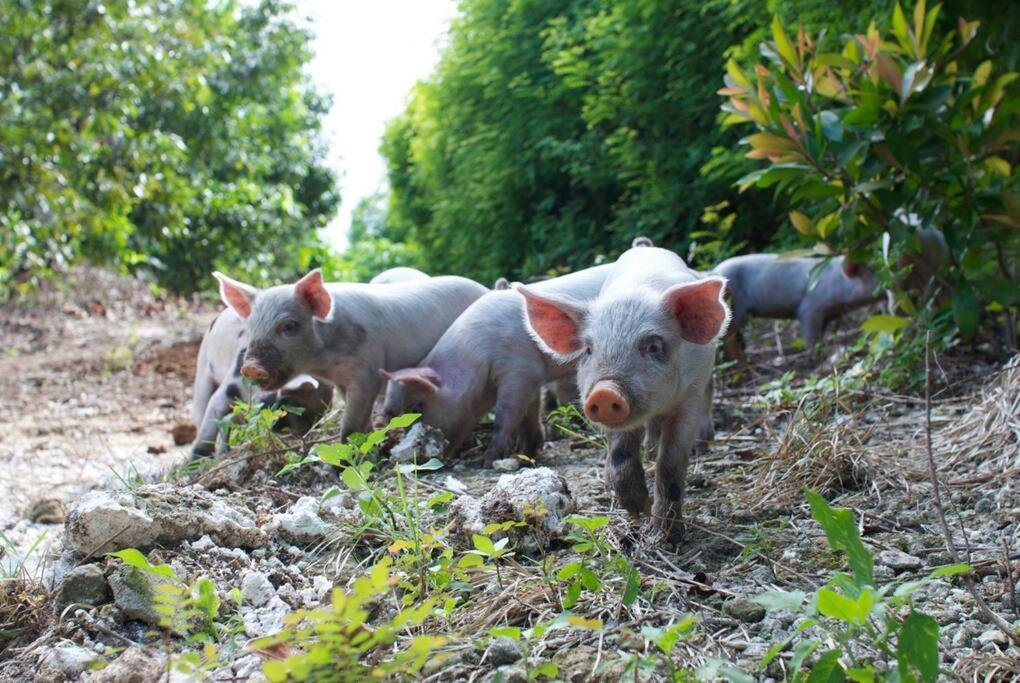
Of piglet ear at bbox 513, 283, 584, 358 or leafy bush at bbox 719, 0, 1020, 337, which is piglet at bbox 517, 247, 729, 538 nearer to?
piglet ear at bbox 513, 283, 584, 358

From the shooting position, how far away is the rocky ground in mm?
2678

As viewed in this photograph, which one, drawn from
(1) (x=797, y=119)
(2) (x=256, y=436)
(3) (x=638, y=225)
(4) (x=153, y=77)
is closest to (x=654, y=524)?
(2) (x=256, y=436)

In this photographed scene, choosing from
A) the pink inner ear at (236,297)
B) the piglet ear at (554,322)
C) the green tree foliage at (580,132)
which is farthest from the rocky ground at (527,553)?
the green tree foliage at (580,132)

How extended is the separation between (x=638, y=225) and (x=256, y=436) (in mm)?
6233

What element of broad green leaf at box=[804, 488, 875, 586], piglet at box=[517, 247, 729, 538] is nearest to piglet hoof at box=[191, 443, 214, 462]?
piglet at box=[517, 247, 729, 538]

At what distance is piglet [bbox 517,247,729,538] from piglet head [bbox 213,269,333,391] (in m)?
1.65

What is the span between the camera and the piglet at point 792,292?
877 cm

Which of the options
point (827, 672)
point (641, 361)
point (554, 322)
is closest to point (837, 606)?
point (827, 672)

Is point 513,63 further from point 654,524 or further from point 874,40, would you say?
point 654,524

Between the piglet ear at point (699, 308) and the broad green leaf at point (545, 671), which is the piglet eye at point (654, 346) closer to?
the piglet ear at point (699, 308)

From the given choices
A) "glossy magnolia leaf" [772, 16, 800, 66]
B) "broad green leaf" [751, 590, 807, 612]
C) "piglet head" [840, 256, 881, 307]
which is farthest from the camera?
"piglet head" [840, 256, 881, 307]

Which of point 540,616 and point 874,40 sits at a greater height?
point 874,40

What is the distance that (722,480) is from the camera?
4.28m

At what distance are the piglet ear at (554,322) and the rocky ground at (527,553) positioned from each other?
17.4 inches
